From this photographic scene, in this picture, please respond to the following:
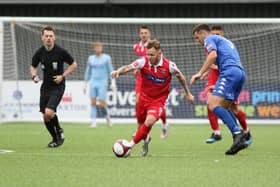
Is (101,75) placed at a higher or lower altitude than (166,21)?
lower

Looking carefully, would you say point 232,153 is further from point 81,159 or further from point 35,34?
point 35,34

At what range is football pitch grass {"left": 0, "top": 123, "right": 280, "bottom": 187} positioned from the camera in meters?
7.34

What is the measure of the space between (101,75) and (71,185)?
12.6 metres

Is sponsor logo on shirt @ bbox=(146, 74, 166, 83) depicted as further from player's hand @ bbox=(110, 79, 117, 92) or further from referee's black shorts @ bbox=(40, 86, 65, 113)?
player's hand @ bbox=(110, 79, 117, 92)

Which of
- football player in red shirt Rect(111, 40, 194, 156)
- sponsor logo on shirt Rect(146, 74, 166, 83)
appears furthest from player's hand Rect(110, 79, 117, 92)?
sponsor logo on shirt Rect(146, 74, 166, 83)

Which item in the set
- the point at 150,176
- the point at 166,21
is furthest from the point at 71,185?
the point at 166,21

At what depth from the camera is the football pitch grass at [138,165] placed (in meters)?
7.34

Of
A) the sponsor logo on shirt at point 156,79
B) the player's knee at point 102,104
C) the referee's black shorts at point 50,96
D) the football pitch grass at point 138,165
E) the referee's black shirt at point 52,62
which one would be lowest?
the football pitch grass at point 138,165

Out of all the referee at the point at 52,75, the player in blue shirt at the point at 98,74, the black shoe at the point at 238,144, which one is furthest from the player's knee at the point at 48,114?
the player in blue shirt at the point at 98,74

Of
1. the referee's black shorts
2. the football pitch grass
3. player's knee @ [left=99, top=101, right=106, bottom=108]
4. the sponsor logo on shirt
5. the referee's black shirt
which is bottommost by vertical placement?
the football pitch grass

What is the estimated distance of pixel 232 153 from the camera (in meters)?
10.4

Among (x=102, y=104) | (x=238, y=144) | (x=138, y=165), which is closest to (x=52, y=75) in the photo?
(x=238, y=144)

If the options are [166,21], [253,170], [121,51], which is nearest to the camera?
[253,170]

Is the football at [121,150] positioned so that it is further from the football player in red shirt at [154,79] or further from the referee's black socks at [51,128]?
the referee's black socks at [51,128]
